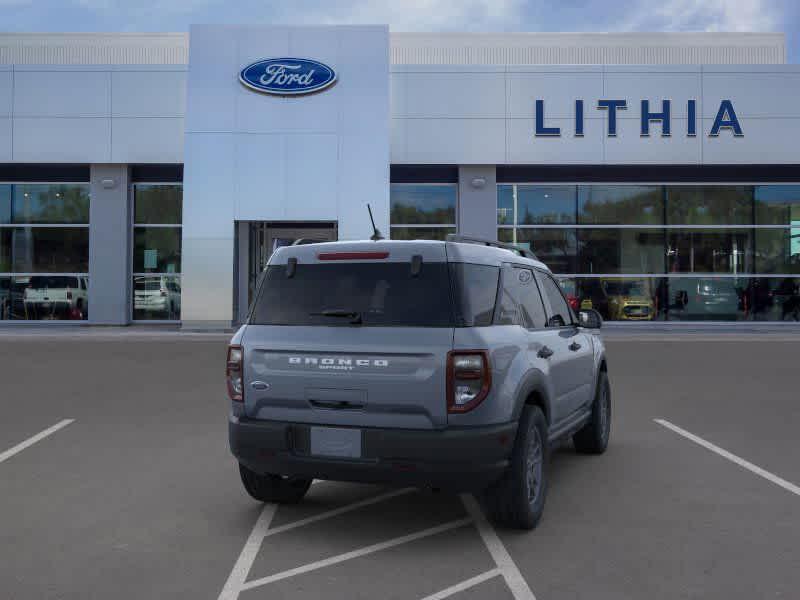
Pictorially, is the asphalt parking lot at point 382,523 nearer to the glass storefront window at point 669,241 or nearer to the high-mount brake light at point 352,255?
the high-mount brake light at point 352,255

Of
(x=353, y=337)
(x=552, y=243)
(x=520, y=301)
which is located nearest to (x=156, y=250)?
(x=552, y=243)

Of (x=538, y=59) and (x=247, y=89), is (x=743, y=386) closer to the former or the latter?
(x=247, y=89)

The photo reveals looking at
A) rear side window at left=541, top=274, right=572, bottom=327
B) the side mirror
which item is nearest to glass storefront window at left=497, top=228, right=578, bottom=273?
the side mirror

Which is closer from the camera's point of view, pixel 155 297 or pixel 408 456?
pixel 408 456

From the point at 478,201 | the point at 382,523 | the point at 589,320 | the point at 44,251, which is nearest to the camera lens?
the point at 382,523

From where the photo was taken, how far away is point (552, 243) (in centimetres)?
2559

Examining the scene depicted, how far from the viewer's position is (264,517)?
212 inches

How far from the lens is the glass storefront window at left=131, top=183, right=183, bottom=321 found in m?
25.6

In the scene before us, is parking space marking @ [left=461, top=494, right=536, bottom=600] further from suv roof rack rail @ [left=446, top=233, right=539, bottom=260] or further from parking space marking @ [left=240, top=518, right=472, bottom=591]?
suv roof rack rail @ [left=446, top=233, right=539, bottom=260]

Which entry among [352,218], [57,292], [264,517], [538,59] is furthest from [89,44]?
[264,517]

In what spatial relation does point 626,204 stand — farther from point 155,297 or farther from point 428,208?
point 155,297

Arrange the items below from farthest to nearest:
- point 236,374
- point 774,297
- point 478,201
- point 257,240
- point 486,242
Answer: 1. point 774,297
2. point 478,201
3. point 257,240
4. point 486,242
5. point 236,374

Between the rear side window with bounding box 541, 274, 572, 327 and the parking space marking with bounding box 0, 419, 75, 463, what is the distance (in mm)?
4949

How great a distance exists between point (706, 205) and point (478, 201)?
7.24 m
